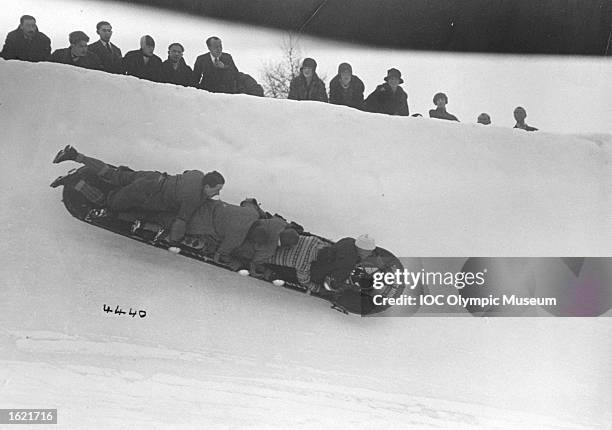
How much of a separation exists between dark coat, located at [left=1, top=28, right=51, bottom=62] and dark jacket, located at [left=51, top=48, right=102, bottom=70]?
0.04 metres

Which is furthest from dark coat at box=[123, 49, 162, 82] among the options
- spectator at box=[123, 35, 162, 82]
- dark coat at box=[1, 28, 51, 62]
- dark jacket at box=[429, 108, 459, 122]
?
dark jacket at box=[429, 108, 459, 122]

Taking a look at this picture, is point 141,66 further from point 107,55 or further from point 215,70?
point 215,70

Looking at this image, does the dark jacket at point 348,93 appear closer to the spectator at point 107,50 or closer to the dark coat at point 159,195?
the dark coat at point 159,195

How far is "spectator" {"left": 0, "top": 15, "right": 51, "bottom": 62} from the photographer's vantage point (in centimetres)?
247

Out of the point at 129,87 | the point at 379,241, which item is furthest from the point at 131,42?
the point at 379,241

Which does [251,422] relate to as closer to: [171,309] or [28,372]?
[171,309]

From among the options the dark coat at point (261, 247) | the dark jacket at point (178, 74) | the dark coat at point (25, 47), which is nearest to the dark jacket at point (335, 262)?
the dark coat at point (261, 247)

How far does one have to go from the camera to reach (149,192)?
8.11 feet

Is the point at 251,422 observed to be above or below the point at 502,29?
below

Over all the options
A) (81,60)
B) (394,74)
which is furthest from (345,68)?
(81,60)

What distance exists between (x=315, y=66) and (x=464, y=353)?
1199 millimetres

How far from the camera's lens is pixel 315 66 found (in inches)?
99.2

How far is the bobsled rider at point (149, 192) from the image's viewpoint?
8.11ft

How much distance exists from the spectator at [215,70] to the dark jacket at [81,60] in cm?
36
